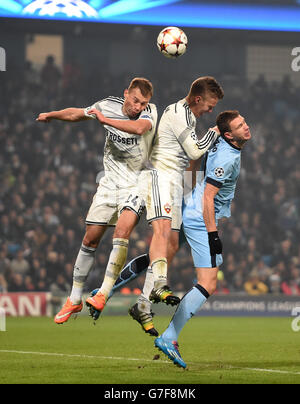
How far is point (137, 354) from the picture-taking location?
1023 cm

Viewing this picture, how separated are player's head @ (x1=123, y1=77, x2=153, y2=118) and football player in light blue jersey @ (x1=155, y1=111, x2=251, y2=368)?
0.83 metres

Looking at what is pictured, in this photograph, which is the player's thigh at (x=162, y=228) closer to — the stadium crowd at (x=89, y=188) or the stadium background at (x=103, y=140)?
the stadium background at (x=103, y=140)

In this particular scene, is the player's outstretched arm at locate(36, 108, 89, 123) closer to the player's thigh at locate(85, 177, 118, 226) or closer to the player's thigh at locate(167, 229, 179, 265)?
the player's thigh at locate(85, 177, 118, 226)

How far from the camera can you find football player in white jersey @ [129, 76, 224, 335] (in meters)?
8.76

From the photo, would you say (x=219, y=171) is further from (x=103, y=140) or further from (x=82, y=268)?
(x=103, y=140)

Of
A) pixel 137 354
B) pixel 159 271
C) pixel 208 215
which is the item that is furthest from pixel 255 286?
pixel 208 215

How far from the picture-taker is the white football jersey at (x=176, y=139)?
29.0 ft

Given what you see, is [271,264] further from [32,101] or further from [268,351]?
[268,351]

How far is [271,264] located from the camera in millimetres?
22094

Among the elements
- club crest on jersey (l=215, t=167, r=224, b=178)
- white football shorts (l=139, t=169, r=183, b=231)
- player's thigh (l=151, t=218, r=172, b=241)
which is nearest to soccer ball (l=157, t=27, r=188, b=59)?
white football shorts (l=139, t=169, r=183, b=231)

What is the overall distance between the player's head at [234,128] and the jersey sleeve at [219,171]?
0.91 ft

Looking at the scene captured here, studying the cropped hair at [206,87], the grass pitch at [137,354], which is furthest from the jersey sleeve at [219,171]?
the grass pitch at [137,354]

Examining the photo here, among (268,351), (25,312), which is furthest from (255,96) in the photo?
(268,351)
